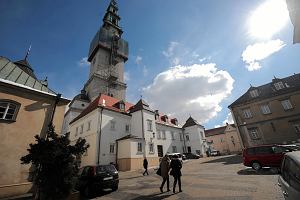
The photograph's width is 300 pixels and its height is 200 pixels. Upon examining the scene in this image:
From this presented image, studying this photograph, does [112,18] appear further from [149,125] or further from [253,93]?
[253,93]

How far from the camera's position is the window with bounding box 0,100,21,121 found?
10.6m

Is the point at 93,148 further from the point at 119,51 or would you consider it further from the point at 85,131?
the point at 119,51

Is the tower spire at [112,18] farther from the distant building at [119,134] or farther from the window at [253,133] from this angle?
the window at [253,133]

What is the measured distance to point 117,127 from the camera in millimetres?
27312

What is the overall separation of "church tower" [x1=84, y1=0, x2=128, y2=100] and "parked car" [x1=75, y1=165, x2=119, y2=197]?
35176 millimetres

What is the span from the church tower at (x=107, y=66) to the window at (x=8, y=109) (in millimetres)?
31979

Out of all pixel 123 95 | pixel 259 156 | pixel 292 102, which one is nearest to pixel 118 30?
pixel 123 95

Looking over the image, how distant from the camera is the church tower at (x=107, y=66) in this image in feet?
147

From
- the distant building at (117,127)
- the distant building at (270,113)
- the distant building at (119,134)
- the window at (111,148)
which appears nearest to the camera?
the distant building at (119,134)

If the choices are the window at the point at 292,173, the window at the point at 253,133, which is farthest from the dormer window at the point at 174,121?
the window at the point at 292,173

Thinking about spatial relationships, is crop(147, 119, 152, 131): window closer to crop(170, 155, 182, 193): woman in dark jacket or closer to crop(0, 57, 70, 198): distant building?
crop(0, 57, 70, 198): distant building

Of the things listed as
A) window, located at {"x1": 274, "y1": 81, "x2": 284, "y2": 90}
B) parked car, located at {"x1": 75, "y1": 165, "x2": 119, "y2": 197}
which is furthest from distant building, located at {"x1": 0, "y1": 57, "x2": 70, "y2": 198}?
window, located at {"x1": 274, "y1": 81, "x2": 284, "y2": 90}

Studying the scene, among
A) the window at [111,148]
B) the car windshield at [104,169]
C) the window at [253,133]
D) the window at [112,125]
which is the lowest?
the car windshield at [104,169]

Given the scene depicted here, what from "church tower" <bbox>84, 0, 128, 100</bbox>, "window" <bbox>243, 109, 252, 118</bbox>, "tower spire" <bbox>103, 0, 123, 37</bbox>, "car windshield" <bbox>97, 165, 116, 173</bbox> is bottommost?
"car windshield" <bbox>97, 165, 116, 173</bbox>
